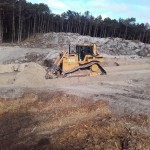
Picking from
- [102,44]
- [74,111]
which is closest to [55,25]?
[102,44]

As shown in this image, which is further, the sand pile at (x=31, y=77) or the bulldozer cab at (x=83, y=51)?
the bulldozer cab at (x=83, y=51)

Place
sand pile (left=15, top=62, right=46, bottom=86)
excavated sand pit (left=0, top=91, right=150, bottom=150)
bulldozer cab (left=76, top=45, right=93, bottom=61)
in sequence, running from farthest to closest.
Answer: bulldozer cab (left=76, top=45, right=93, bottom=61) → sand pile (left=15, top=62, right=46, bottom=86) → excavated sand pit (left=0, top=91, right=150, bottom=150)

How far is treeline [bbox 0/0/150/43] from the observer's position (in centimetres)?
7125

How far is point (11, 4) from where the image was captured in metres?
65.9

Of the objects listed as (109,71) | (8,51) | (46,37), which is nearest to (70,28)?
(46,37)

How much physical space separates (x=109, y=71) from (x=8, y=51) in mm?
18723

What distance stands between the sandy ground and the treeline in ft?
157

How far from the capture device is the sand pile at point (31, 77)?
20969 millimetres

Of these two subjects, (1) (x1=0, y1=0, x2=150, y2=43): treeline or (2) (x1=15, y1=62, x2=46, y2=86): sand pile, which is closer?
(2) (x1=15, y1=62, x2=46, y2=86): sand pile

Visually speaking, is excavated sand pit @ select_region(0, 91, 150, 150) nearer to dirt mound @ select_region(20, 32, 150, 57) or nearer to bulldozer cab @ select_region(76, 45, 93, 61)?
bulldozer cab @ select_region(76, 45, 93, 61)

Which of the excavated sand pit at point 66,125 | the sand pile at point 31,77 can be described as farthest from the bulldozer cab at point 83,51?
the excavated sand pit at point 66,125

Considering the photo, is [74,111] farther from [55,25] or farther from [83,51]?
[55,25]

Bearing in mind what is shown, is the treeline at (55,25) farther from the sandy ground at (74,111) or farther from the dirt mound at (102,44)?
the sandy ground at (74,111)

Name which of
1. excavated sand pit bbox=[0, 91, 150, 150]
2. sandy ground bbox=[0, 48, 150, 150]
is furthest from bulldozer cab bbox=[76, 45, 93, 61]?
excavated sand pit bbox=[0, 91, 150, 150]
